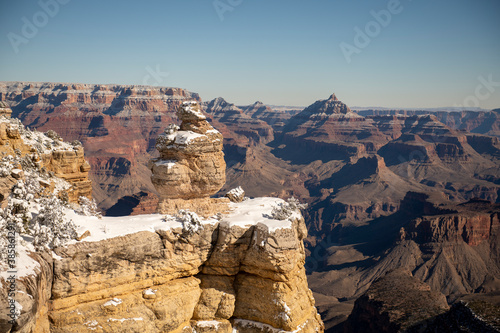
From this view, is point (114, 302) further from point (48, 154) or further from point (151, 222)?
point (48, 154)

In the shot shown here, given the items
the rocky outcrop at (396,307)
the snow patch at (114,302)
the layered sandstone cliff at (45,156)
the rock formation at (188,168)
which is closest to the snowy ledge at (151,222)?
the rock formation at (188,168)

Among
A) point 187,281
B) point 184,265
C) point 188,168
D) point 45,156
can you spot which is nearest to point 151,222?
point 184,265

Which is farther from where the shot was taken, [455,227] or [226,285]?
[455,227]

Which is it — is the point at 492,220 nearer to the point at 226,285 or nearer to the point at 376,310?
the point at 376,310

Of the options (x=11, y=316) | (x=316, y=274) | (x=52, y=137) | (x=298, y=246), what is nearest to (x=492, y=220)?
(x=316, y=274)

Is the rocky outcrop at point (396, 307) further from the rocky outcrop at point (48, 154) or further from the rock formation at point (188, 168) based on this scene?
the rocky outcrop at point (48, 154)

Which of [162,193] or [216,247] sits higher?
[162,193]

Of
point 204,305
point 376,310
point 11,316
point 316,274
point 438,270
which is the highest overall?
point 11,316

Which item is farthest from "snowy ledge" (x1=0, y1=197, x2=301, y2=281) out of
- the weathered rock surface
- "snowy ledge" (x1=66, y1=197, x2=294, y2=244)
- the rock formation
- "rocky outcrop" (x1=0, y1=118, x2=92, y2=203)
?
"rocky outcrop" (x1=0, y1=118, x2=92, y2=203)
